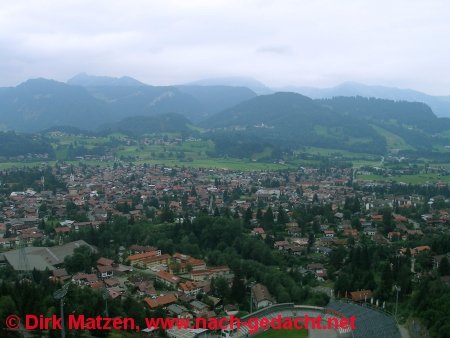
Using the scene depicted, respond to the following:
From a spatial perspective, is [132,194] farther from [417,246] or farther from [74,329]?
[74,329]

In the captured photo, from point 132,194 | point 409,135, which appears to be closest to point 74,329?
point 132,194

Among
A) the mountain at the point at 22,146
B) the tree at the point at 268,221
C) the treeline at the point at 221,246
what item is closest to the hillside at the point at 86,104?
the mountain at the point at 22,146

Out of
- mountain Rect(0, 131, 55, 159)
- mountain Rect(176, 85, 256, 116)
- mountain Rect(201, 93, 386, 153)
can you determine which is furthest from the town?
mountain Rect(176, 85, 256, 116)

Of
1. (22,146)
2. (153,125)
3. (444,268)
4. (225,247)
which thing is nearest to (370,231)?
(225,247)

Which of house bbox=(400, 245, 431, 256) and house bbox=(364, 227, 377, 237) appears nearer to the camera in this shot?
house bbox=(400, 245, 431, 256)

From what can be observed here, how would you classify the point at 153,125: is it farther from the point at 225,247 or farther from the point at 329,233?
the point at 225,247

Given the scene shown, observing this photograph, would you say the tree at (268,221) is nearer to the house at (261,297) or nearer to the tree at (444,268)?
the house at (261,297)

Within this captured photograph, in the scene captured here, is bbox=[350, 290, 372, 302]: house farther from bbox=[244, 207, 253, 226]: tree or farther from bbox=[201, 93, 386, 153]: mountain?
bbox=[201, 93, 386, 153]: mountain
